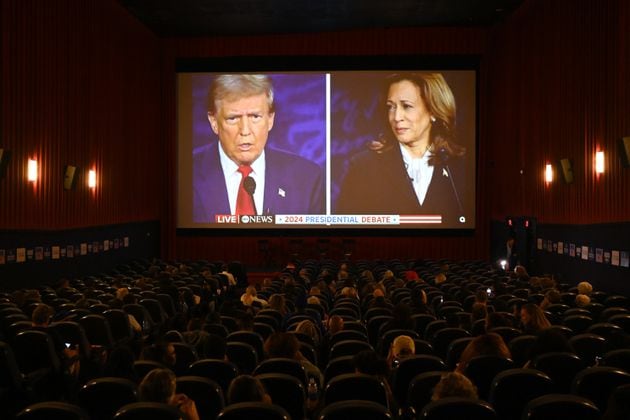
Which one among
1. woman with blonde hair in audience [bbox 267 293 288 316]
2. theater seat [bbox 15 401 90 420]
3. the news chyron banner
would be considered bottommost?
woman with blonde hair in audience [bbox 267 293 288 316]

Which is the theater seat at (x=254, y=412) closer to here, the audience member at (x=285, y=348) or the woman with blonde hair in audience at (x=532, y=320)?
the audience member at (x=285, y=348)

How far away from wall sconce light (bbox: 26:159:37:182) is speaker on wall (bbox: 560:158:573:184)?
14.4 metres

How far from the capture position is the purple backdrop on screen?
2759 cm

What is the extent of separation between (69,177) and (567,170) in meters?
14.1

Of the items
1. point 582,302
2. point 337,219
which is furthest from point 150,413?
point 337,219

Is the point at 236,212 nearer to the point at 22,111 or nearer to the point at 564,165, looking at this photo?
the point at 22,111

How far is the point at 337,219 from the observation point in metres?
27.5

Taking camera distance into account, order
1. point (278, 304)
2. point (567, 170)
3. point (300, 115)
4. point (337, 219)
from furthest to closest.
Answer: point (300, 115), point (337, 219), point (567, 170), point (278, 304)

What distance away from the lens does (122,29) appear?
2448 cm

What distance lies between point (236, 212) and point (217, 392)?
22.6 m

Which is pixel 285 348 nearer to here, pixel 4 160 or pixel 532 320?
pixel 532 320

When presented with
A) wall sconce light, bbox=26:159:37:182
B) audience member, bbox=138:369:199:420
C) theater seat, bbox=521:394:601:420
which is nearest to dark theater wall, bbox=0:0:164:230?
wall sconce light, bbox=26:159:37:182

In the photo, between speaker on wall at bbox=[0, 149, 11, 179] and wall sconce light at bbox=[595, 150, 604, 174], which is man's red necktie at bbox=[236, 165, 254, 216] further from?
wall sconce light at bbox=[595, 150, 604, 174]

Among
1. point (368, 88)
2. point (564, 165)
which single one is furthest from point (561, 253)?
point (368, 88)
